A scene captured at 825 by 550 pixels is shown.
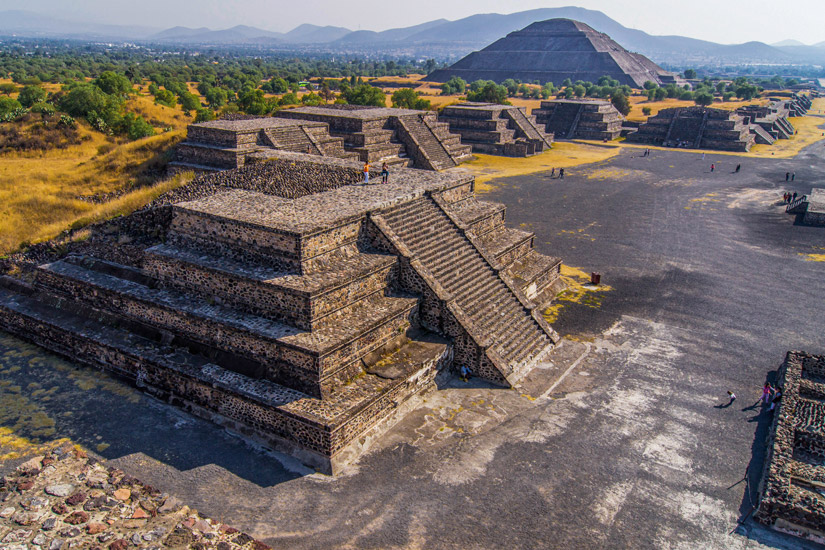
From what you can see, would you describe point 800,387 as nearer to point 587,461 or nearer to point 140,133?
point 587,461

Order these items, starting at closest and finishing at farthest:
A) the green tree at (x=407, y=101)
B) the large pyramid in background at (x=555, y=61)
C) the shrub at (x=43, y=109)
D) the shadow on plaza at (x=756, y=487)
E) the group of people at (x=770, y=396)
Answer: the shadow on plaza at (x=756, y=487) < the group of people at (x=770, y=396) < the shrub at (x=43, y=109) < the green tree at (x=407, y=101) < the large pyramid in background at (x=555, y=61)

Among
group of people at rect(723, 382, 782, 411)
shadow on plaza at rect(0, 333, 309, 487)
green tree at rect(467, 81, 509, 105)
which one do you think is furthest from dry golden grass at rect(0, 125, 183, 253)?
green tree at rect(467, 81, 509, 105)

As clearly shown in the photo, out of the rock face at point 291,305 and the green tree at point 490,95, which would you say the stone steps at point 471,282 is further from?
the green tree at point 490,95

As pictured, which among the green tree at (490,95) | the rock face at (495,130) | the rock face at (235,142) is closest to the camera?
the rock face at (235,142)

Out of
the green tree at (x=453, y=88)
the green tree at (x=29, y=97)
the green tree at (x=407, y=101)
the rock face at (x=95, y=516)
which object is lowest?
the rock face at (x=95, y=516)

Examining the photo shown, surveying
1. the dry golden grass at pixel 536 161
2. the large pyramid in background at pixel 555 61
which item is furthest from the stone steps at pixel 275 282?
the large pyramid in background at pixel 555 61

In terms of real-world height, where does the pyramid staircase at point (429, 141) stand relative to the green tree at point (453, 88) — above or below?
below

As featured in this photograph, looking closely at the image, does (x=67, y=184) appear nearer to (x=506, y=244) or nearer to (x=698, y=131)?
(x=506, y=244)

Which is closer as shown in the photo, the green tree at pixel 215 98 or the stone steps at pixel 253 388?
the stone steps at pixel 253 388
